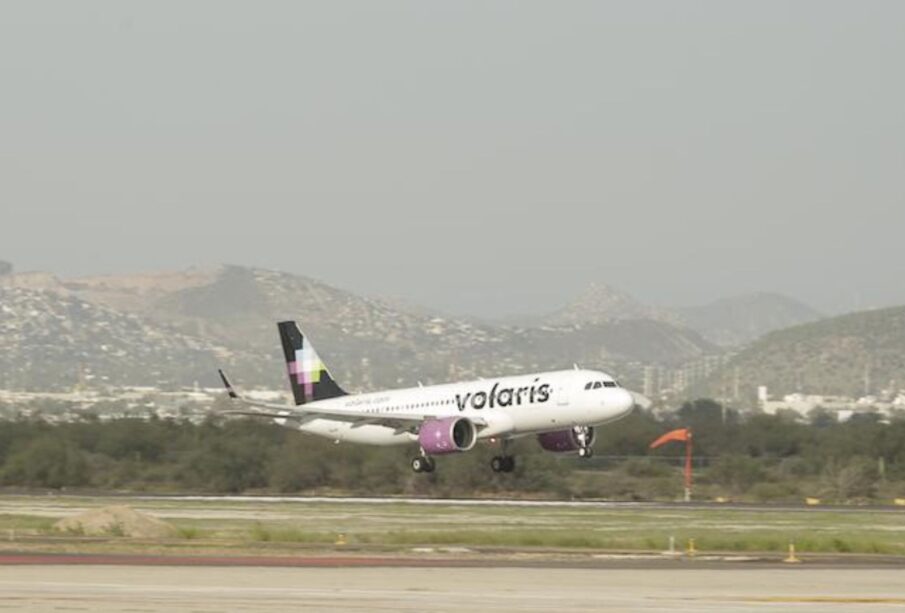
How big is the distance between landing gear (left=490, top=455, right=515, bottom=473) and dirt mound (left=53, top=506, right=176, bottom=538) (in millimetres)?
28334

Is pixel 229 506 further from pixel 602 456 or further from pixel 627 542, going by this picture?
pixel 602 456

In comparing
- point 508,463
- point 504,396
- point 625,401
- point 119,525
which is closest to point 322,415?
point 508,463

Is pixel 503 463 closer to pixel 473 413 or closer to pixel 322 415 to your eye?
pixel 473 413

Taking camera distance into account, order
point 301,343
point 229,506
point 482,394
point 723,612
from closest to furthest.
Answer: point 723,612 < point 229,506 < point 482,394 < point 301,343

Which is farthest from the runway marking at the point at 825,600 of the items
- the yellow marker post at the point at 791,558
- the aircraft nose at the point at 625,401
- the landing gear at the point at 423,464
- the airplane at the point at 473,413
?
the landing gear at the point at 423,464

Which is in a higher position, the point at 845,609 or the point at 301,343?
the point at 301,343

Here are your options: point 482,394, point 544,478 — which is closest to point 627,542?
point 482,394

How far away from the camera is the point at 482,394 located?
250 feet

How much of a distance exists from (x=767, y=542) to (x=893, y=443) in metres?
46.4

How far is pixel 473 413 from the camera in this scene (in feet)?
Result: 250

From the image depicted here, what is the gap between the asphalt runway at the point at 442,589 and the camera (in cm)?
2888

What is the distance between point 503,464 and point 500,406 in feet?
8.36

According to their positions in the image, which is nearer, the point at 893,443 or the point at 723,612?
the point at 723,612

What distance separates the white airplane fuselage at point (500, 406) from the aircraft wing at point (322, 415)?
11 cm
